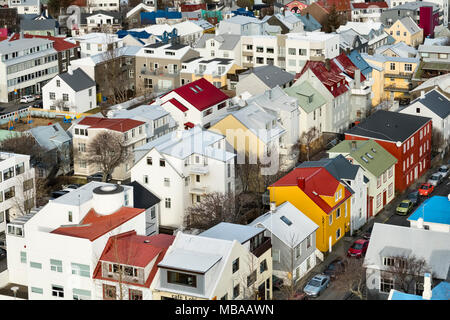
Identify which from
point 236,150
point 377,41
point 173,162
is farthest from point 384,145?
point 377,41

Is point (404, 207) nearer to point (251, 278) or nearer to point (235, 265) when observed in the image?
point (251, 278)

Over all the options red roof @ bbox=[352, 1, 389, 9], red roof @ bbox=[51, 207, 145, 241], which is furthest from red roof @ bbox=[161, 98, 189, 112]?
red roof @ bbox=[352, 1, 389, 9]

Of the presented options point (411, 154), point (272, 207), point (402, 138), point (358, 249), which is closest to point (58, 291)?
point (272, 207)

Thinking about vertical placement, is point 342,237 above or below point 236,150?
below

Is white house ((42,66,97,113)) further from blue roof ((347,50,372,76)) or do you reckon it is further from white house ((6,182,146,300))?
white house ((6,182,146,300))

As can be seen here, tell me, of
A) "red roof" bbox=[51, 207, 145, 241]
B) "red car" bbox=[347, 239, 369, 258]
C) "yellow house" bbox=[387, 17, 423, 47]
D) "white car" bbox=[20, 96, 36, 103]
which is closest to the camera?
"red roof" bbox=[51, 207, 145, 241]
